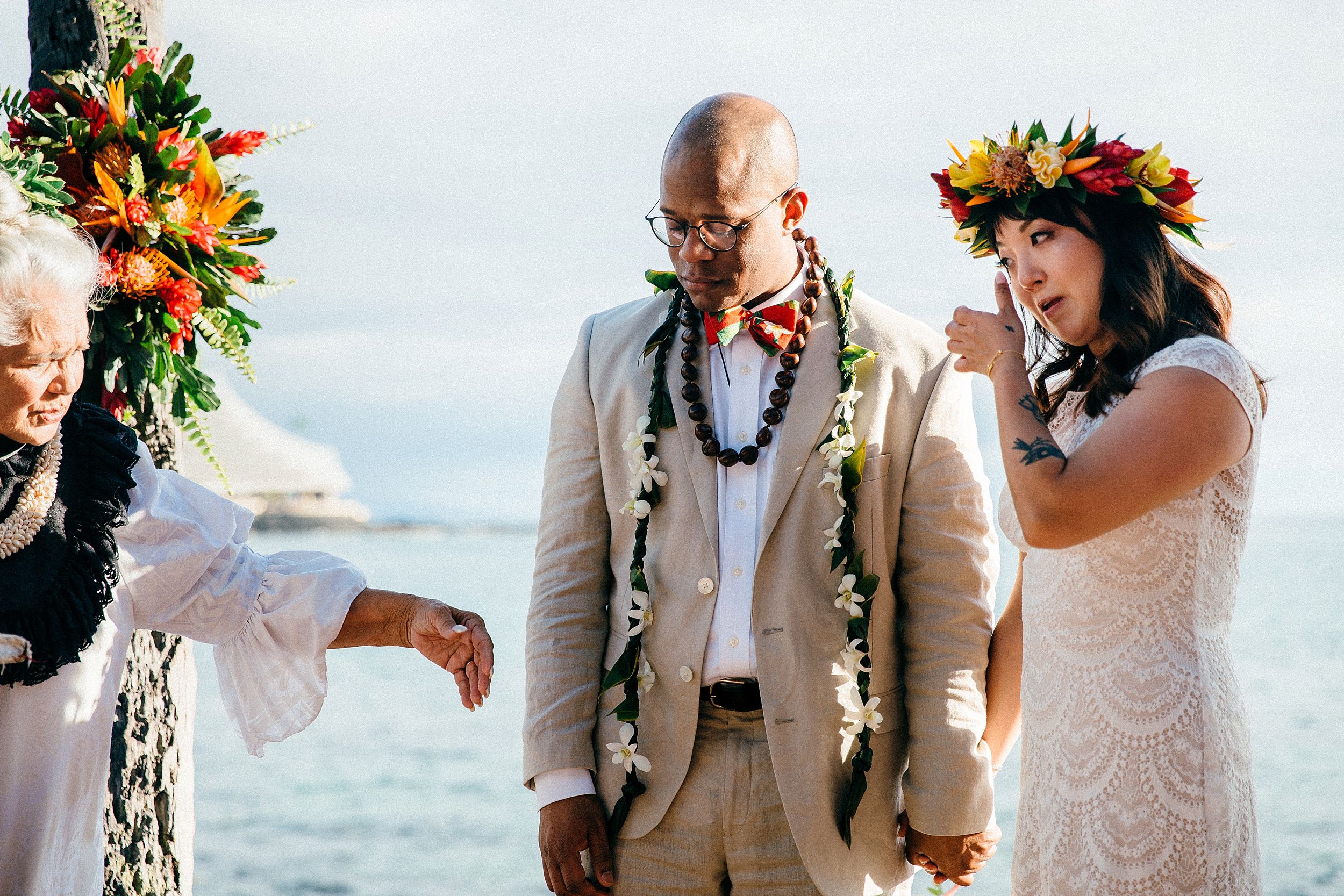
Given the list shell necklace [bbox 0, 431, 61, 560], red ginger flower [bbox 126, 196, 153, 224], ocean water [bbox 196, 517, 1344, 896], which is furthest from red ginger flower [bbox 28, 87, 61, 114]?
ocean water [bbox 196, 517, 1344, 896]

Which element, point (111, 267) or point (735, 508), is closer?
point (735, 508)

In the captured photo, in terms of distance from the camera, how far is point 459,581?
29484 mm

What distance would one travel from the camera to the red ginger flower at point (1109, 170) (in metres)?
2.50

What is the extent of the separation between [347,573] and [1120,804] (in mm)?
1573

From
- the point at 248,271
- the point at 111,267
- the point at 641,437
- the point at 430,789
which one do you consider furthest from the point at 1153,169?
Result: the point at 430,789

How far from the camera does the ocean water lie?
862 cm

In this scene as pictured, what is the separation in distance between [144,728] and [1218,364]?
9.43ft

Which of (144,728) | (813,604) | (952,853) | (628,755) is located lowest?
(952,853)

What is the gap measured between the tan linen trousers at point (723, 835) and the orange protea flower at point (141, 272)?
64.4 inches

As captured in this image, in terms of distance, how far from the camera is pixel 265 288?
3.17 metres

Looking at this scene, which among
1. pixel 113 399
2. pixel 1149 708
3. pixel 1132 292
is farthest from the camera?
pixel 113 399

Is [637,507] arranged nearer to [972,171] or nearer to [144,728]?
[972,171]

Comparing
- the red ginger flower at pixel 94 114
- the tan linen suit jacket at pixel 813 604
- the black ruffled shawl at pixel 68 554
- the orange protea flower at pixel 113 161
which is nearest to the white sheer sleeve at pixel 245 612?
the black ruffled shawl at pixel 68 554

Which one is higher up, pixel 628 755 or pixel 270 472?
pixel 270 472
